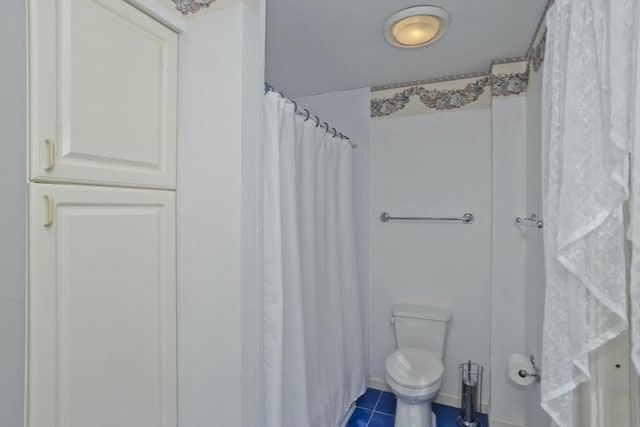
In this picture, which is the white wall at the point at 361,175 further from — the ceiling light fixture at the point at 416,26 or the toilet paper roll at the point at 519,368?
the toilet paper roll at the point at 519,368

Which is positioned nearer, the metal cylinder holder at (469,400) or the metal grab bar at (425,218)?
the metal cylinder holder at (469,400)

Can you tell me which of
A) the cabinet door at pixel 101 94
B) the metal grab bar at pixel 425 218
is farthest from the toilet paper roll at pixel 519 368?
the cabinet door at pixel 101 94

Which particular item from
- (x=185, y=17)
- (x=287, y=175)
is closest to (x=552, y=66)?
(x=287, y=175)

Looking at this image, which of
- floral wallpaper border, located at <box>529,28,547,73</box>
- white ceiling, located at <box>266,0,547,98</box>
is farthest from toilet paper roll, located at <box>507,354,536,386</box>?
white ceiling, located at <box>266,0,547,98</box>

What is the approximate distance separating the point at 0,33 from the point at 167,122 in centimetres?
44

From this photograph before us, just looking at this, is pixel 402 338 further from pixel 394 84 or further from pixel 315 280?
pixel 394 84

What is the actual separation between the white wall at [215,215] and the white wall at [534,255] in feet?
4.57

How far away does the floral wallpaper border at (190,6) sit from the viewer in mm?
1135

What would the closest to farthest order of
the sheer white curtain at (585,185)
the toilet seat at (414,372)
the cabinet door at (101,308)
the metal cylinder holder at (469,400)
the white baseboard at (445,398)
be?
the sheer white curtain at (585,185)
the cabinet door at (101,308)
the toilet seat at (414,372)
the metal cylinder holder at (469,400)
the white baseboard at (445,398)

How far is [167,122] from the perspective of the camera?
1141mm

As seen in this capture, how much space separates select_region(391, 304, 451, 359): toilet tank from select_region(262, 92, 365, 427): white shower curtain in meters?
0.29

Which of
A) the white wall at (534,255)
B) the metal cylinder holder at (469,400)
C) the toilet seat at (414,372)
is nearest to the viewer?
the white wall at (534,255)

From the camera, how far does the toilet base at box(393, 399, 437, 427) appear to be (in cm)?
186

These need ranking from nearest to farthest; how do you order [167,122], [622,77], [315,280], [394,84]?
1. [622,77]
2. [167,122]
3. [315,280]
4. [394,84]
